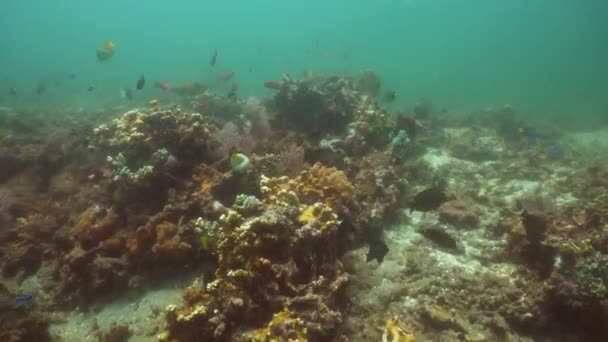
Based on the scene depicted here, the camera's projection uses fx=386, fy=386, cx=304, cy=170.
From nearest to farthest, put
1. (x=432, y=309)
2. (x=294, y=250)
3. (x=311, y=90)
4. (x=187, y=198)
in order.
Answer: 1. (x=294, y=250)
2. (x=432, y=309)
3. (x=187, y=198)
4. (x=311, y=90)

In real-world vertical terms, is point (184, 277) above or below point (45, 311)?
above

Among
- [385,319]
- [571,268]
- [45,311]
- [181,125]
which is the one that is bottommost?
[45,311]

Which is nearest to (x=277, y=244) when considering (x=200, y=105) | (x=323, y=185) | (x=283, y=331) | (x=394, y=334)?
(x=283, y=331)

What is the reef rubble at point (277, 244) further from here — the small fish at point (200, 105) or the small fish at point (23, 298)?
the small fish at point (200, 105)

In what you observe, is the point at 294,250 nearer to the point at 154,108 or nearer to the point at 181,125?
the point at 181,125

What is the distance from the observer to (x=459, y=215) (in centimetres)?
918

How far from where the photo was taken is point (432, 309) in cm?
602

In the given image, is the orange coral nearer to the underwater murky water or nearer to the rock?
the underwater murky water

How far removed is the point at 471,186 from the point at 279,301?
8.25m

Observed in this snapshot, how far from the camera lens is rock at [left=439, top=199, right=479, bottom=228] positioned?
9141 millimetres

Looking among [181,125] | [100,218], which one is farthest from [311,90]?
[100,218]

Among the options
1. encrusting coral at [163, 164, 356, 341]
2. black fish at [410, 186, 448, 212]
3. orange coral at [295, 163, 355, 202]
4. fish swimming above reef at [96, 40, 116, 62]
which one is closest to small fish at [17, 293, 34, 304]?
encrusting coral at [163, 164, 356, 341]

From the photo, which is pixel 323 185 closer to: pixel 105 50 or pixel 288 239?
pixel 288 239

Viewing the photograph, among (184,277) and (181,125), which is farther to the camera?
(181,125)
